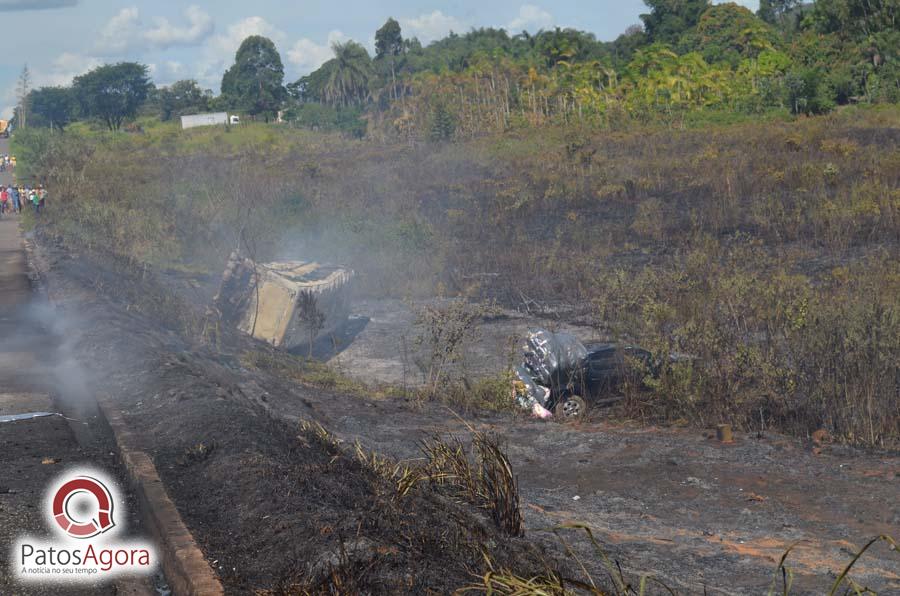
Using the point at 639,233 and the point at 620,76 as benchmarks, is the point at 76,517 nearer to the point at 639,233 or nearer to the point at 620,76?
the point at 639,233

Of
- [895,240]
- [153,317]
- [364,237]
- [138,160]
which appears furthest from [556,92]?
[153,317]

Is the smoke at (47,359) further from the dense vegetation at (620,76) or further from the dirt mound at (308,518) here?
the dense vegetation at (620,76)

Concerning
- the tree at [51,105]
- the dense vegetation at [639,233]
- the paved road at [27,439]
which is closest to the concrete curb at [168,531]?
the paved road at [27,439]

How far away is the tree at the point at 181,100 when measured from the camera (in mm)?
83363

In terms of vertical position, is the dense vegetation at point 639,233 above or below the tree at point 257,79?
below

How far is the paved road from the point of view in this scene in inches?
205

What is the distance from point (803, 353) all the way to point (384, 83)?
2519 inches

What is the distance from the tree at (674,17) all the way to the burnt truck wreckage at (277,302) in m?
46.4

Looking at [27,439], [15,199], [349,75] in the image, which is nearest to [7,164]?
[349,75]

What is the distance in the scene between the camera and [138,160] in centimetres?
4212

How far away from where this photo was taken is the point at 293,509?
16.8ft

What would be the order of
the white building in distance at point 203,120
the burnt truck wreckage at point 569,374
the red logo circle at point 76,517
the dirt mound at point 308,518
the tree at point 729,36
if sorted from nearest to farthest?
the dirt mound at point 308,518, the red logo circle at point 76,517, the burnt truck wreckage at point 569,374, the tree at point 729,36, the white building in distance at point 203,120

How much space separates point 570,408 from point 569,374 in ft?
1.41

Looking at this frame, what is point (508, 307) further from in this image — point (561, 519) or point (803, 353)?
point (561, 519)
